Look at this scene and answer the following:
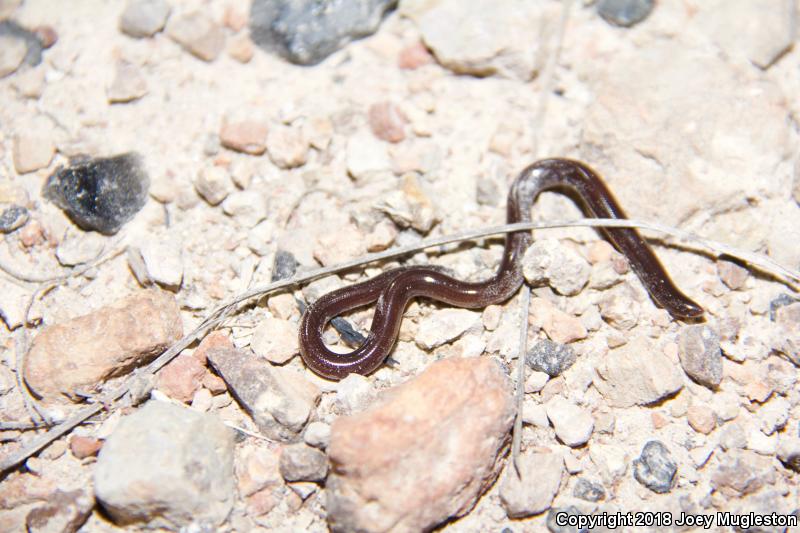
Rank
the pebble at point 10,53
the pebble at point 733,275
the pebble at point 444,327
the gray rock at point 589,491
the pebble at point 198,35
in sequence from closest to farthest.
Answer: the gray rock at point 589,491
the pebble at point 444,327
the pebble at point 733,275
the pebble at point 10,53
the pebble at point 198,35

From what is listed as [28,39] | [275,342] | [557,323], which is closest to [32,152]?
[28,39]

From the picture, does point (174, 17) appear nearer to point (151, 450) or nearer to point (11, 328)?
point (11, 328)

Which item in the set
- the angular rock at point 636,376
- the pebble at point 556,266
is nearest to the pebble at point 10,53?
the pebble at point 556,266

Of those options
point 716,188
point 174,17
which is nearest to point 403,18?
point 174,17

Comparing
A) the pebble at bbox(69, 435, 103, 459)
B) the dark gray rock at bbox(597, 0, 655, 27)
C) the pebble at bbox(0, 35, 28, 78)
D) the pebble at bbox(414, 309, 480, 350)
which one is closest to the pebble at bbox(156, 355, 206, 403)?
the pebble at bbox(69, 435, 103, 459)

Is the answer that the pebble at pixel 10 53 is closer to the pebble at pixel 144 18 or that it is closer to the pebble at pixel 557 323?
the pebble at pixel 144 18

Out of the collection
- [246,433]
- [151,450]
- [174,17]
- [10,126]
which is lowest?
[246,433]
